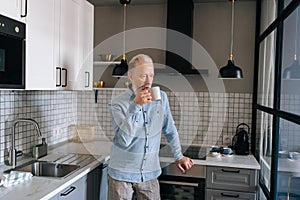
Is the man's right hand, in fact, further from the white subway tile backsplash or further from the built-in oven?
the white subway tile backsplash

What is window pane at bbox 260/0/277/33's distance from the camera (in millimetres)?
2305

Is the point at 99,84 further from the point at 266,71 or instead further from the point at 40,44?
the point at 266,71

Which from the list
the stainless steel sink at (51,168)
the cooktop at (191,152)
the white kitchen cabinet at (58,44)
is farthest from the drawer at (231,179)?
the white kitchen cabinet at (58,44)

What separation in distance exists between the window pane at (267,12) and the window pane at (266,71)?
0.14 m

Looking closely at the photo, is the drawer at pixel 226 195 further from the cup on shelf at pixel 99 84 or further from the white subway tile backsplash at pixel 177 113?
the cup on shelf at pixel 99 84

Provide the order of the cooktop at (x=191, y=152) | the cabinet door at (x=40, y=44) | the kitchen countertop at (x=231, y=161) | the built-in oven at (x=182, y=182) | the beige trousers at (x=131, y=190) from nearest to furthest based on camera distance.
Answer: the cabinet door at (x=40, y=44)
the beige trousers at (x=131, y=190)
the kitchen countertop at (x=231, y=161)
the built-in oven at (x=182, y=182)
the cooktop at (x=191, y=152)

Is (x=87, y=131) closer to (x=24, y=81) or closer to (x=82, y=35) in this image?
(x=82, y=35)

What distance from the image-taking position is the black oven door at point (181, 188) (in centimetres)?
260

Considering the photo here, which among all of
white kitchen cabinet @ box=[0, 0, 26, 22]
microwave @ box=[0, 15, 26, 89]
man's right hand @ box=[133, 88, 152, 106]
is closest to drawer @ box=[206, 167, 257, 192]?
man's right hand @ box=[133, 88, 152, 106]

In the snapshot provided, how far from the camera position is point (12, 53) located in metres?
1.58

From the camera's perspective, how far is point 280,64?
78.3 inches

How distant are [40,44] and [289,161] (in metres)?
1.69

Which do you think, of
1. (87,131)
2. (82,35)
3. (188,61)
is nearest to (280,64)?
(188,61)

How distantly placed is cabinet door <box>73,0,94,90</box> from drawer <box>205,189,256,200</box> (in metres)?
1.44
